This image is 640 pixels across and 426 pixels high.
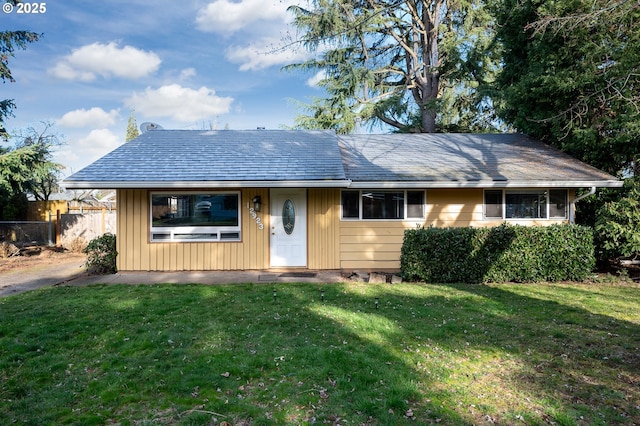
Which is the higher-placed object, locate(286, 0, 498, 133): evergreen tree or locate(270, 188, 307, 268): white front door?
locate(286, 0, 498, 133): evergreen tree

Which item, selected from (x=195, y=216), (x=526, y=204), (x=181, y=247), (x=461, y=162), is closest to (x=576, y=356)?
(x=526, y=204)

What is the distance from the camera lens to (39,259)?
1154 centimetres

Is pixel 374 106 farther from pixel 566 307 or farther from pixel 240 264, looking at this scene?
pixel 566 307

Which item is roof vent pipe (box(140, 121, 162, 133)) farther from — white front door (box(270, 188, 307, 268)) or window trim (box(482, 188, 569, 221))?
window trim (box(482, 188, 569, 221))

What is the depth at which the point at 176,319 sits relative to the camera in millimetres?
5348

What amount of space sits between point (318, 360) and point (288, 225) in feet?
18.8

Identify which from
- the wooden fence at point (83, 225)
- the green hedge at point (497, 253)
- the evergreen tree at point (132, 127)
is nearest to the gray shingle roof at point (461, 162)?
the green hedge at point (497, 253)

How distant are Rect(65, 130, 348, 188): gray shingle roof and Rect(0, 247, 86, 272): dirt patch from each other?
3952 millimetres

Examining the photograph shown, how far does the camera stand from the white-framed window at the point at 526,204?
9.59 m

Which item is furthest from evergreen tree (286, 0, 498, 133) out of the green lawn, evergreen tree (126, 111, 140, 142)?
evergreen tree (126, 111, 140, 142)

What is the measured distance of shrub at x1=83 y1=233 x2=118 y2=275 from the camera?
9.23 meters

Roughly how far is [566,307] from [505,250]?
2069mm

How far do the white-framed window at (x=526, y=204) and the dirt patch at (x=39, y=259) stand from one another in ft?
39.9

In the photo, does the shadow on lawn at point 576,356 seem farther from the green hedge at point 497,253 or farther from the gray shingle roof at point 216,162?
the gray shingle roof at point 216,162
